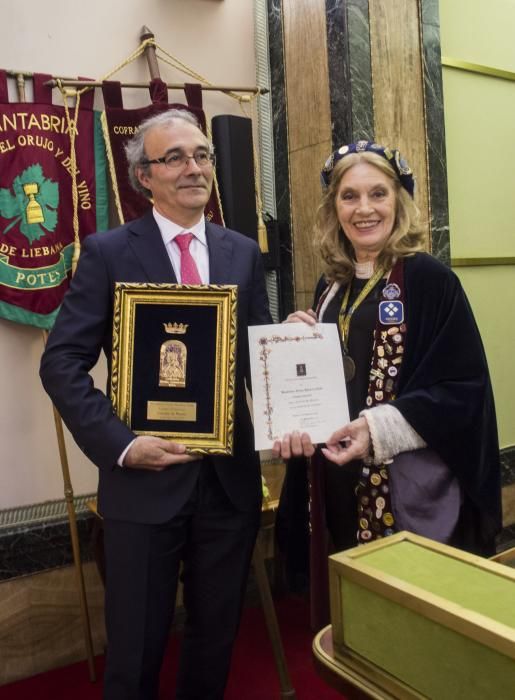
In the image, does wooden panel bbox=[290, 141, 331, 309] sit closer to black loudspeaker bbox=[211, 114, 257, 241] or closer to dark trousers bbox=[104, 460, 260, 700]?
black loudspeaker bbox=[211, 114, 257, 241]

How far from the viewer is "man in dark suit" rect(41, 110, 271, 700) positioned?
1.70m

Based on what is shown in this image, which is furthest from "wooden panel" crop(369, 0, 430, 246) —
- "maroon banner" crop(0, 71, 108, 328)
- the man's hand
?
the man's hand

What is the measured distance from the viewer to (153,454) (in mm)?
1634

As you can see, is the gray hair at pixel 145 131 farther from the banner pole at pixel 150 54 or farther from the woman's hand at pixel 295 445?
the banner pole at pixel 150 54

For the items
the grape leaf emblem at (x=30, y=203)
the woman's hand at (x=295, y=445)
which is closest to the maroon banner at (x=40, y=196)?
the grape leaf emblem at (x=30, y=203)

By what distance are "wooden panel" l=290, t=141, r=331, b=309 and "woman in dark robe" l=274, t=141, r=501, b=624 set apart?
3.79 feet

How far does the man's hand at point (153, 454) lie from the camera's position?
1.63 m

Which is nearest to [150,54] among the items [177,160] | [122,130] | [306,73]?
[122,130]

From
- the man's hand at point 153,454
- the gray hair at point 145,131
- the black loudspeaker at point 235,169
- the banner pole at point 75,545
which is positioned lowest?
the banner pole at point 75,545

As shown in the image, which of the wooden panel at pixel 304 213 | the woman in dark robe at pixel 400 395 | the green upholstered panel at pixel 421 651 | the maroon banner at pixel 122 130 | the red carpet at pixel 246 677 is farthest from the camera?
the wooden panel at pixel 304 213

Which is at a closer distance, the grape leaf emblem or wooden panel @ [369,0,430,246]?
the grape leaf emblem

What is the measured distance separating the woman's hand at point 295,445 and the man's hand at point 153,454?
242mm

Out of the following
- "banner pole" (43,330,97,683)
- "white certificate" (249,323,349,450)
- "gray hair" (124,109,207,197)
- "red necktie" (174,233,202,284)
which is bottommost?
"banner pole" (43,330,97,683)

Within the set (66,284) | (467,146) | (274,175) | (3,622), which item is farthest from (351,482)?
(467,146)
